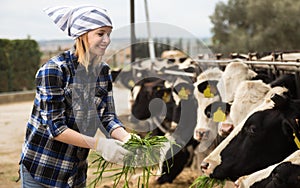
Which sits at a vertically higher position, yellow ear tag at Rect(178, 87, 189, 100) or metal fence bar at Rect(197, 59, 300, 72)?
metal fence bar at Rect(197, 59, 300, 72)

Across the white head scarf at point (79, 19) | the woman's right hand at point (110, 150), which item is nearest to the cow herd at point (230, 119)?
the woman's right hand at point (110, 150)

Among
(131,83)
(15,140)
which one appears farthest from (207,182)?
(15,140)

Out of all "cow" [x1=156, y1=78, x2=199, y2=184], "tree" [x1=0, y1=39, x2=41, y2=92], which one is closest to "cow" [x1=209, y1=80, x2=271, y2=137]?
"cow" [x1=156, y1=78, x2=199, y2=184]

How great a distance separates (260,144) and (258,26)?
24.0 meters

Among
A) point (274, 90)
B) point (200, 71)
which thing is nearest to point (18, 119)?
point (200, 71)

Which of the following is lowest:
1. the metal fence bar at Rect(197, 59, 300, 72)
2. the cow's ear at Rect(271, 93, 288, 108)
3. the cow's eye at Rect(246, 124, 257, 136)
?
the cow's eye at Rect(246, 124, 257, 136)

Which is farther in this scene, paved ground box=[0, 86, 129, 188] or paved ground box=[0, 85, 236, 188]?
paved ground box=[0, 86, 129, 188]

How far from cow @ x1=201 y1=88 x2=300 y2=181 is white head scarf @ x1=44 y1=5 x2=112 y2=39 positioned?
1.36m

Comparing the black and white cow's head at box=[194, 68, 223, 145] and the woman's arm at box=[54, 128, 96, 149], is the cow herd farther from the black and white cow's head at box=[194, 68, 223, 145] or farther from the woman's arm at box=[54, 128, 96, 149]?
the woman's arm at box=[54, 128, 96, 149]

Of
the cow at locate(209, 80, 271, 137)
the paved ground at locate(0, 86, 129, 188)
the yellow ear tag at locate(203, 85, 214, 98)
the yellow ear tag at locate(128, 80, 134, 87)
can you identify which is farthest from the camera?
the yellow ear tag at locate(128, 80, 134, 87)

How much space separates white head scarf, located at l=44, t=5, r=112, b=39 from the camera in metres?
2.23

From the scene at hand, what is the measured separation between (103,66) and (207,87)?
116 inches

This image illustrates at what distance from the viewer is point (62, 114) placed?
2.22 meters

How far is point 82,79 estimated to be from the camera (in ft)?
7.63
